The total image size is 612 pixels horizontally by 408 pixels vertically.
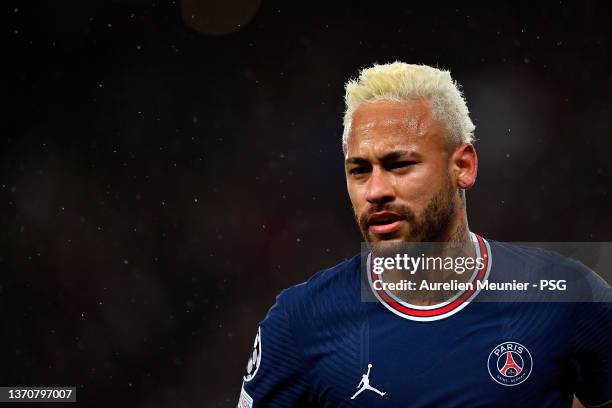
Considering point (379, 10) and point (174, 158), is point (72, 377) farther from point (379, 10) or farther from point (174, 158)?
point (379, 10)

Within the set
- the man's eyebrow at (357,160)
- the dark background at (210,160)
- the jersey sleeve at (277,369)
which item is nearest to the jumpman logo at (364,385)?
the jersey sleeve at (277,369)

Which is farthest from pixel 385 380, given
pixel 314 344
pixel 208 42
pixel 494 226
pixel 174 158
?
pixel 208 42

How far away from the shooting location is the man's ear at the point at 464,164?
10.1ft

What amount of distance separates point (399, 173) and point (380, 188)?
11cm

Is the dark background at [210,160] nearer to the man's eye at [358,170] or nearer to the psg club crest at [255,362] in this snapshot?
the psg club crest at [255,362]

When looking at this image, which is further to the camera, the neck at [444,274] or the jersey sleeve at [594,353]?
the neck at [444,274]

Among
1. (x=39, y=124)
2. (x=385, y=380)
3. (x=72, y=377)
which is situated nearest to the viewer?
(x=385, y=380)

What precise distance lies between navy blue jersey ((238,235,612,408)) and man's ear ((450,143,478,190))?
291mm

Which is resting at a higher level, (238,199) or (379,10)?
(379,10)

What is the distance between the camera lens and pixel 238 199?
8414mm

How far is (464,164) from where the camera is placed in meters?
3.10

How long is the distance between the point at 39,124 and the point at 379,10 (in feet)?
12.8

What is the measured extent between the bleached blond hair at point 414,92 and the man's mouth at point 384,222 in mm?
365

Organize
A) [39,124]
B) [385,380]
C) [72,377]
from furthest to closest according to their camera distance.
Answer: [39,124] < [72,377] < [385,380]
